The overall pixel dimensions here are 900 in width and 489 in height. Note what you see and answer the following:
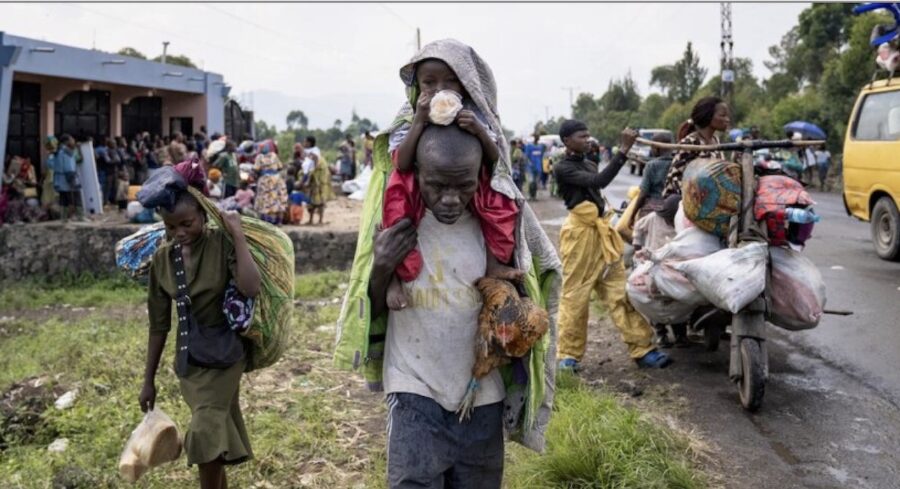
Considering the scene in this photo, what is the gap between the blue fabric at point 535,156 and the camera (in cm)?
2206

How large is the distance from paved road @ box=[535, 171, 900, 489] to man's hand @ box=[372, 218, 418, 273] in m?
2.22

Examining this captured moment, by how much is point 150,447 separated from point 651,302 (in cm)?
325

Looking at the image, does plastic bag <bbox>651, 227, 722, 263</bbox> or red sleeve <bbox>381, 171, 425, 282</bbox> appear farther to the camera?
plastic bag <bbox>651, 227, 722, 263</bbox>

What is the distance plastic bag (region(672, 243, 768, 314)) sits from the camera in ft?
15.1

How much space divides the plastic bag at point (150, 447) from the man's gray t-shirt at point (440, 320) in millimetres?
1383

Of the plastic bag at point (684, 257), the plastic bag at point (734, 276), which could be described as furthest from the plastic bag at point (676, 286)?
the plastic bag at point (734, 276)

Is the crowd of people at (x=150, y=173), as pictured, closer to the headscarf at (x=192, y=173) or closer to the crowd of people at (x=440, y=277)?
the headscarf at (x=192, y=173)

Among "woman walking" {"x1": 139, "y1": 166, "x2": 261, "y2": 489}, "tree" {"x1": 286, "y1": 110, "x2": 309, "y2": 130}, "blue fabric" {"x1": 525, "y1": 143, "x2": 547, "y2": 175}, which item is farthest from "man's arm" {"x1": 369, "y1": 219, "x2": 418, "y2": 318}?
"tree" {"x1": 286, "y1": 110, "x2": 309, "y2": 130}

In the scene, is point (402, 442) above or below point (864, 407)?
above

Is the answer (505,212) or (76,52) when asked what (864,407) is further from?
(76,52)

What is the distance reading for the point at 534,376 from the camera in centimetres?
258

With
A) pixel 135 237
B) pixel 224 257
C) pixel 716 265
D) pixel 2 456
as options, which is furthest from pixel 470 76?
pixel 2 456

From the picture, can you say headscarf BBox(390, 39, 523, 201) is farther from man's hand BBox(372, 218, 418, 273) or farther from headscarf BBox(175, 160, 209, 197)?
headscarf BBox(175, 160, 209, 197)

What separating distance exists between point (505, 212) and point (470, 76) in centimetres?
43
